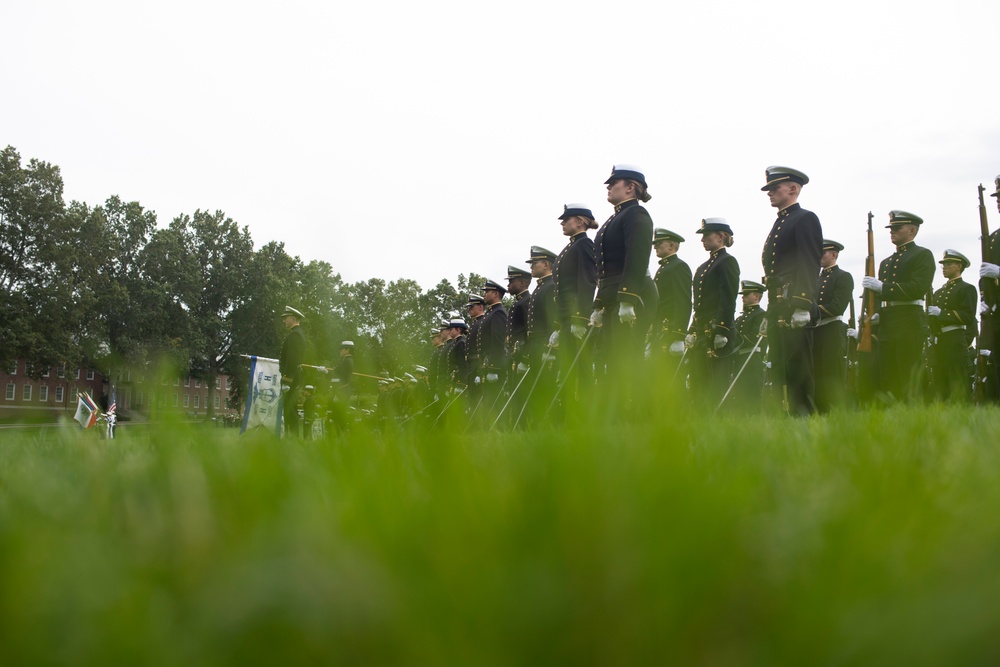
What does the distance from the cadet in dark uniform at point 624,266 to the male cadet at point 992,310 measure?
337 cm

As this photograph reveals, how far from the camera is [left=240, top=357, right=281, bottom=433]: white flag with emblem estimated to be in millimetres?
14969

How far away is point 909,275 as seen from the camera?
33.3ft

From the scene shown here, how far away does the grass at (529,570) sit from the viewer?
0.68 metres

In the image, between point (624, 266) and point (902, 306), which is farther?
point (902, 306)

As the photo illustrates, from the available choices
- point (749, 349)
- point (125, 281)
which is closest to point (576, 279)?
point (749, 349)

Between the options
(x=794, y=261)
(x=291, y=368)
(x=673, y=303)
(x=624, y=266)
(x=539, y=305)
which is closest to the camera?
(x=794, y=261)

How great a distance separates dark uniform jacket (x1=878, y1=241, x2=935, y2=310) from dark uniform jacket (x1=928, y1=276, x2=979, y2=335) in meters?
1.42

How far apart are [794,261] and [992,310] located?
2.35 meters

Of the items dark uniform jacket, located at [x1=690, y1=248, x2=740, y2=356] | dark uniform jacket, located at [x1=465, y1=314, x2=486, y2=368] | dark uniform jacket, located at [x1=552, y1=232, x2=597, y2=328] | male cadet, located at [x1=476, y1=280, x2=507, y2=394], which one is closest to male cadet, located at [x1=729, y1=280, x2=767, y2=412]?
dark uniform jacket, located at [x1=690, y1=248, x2=740, y2=356]

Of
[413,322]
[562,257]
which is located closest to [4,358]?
[562,257]

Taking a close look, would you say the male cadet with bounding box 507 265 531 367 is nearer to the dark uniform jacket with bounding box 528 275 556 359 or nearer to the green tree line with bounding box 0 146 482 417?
the dark uniform jacket with bounding box 528 275 556 359

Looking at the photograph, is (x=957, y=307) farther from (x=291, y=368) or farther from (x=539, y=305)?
(x=291, y=368)

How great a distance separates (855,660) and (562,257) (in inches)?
383

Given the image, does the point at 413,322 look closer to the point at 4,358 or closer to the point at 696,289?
the point at 696,289
